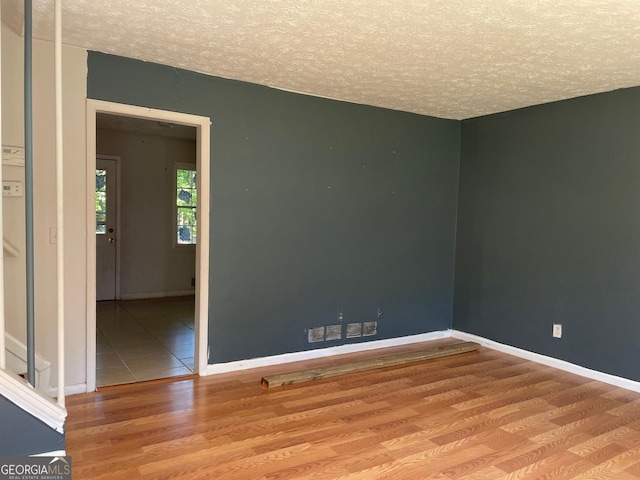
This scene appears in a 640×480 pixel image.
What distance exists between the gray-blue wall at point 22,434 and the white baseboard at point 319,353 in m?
1.81

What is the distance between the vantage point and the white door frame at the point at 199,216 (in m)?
3.16

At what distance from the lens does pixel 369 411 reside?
121 inches

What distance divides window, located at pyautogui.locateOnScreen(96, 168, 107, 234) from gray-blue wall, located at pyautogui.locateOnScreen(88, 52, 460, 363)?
149 inches

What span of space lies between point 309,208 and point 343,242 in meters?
0.47

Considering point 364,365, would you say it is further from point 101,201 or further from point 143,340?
point 101,201

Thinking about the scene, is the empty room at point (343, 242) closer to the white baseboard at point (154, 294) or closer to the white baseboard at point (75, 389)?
the white baseboard at point (75, 389)

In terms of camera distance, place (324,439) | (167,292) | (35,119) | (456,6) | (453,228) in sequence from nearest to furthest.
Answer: (456,6) → (324,439) → (35,119) → (453,228) → (167,292)

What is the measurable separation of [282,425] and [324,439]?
30cm

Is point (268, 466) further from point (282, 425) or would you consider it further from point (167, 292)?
point (167, 292)

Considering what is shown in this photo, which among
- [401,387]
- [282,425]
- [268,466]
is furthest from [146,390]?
[401,387]

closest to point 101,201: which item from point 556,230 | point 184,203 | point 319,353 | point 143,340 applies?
point 184,203

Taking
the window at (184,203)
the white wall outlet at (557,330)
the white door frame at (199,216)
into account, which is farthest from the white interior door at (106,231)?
the white wall outlet at (557,330)

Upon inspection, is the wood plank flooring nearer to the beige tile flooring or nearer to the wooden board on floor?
the wooden board on floor

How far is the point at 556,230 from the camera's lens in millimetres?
4062
